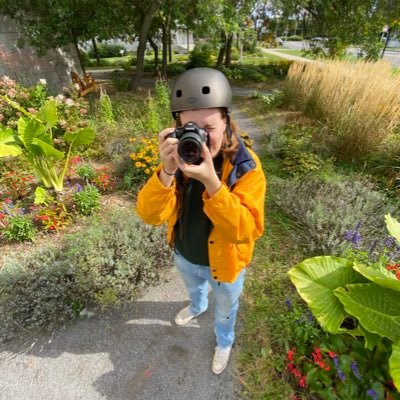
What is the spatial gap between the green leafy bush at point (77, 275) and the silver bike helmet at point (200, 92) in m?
1.63

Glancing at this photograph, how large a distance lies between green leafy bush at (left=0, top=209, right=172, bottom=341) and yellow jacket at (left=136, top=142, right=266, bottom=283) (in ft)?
3.80

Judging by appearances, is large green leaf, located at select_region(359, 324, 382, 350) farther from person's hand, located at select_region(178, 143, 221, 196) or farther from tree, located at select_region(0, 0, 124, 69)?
tree, located at select_region(0, 0, 124, 69)

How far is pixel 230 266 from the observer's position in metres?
1.44

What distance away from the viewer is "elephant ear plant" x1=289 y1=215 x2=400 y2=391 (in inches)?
63.9

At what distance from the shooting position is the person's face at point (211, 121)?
3.94ft

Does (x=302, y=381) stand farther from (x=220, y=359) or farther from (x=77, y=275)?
(x=77, y=275)

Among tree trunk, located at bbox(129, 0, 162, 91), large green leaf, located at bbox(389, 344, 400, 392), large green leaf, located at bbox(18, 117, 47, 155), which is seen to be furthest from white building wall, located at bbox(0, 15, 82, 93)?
large green leaf, located at bbox(389, 344, 400, 392)

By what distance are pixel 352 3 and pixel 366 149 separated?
7.96m

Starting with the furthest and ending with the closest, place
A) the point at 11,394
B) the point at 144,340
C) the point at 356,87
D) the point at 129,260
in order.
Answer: the point at 356,87 < the point at 129,260 < the point at 144,340 < the point at 11,394

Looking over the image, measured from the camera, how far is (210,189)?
1116 millimetres

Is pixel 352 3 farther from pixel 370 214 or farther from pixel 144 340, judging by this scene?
pixel 144 340

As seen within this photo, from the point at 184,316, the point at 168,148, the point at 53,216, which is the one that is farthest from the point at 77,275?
the point at 168,148

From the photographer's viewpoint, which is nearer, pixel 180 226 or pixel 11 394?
pixel 180 226

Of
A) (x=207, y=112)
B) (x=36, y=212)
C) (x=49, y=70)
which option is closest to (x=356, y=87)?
(x=207, y=112)
